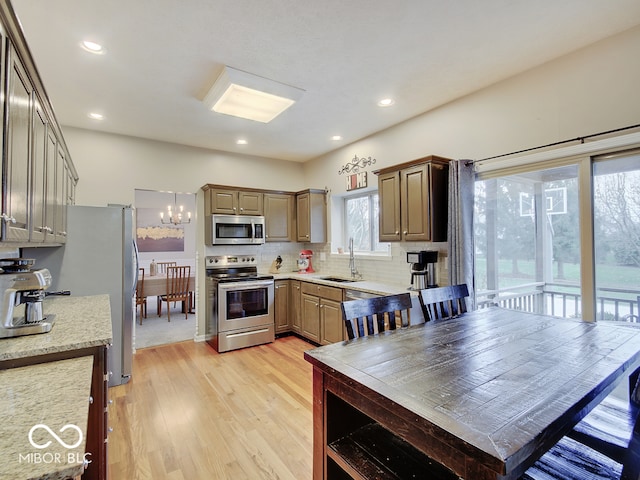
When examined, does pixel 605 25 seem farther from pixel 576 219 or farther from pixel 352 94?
pixel 352 94

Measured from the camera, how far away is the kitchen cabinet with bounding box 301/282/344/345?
12.6 ft

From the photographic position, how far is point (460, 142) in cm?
312

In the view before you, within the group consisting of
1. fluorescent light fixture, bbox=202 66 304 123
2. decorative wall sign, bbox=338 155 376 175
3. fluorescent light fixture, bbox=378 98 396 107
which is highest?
fluorescent light fixture, bbox=378 98 396 107

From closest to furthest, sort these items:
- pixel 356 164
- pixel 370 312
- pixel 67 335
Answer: pixel 67 335
pixel 370 312
pixel 356 164

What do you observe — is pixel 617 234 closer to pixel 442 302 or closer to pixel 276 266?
pixel 442 302

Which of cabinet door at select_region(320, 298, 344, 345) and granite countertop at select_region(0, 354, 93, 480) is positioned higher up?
granite countertop at select_region(0, 354, 93, 480)

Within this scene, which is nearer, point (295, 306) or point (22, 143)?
point (22, 143)

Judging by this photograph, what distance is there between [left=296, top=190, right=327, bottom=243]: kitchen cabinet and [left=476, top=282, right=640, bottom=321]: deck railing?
251cm

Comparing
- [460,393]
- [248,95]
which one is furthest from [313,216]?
[460,393]

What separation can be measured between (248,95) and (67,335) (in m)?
2.24

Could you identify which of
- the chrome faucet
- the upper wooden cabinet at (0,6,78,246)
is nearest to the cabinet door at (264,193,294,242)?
the chrome faucet

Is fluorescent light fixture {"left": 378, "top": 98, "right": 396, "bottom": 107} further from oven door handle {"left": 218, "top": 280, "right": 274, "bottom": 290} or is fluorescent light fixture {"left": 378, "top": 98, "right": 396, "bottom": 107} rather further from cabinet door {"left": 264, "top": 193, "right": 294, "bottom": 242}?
oven door handle {"left": 218, "top": 280, "right": 274, "bottom": 290}

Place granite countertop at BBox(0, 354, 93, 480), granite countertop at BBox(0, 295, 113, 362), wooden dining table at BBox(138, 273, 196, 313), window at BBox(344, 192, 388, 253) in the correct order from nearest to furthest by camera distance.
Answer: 1. granite countertop at BBox(0, 354, 93, 480)
2. granite countertop at BBox(0, 295, 113, 362)
3. window at BBox(344, 192, 388, 253)
4. wooden dining table at BBox(138, 273, 196, 313)

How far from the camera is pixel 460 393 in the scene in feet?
3.67
